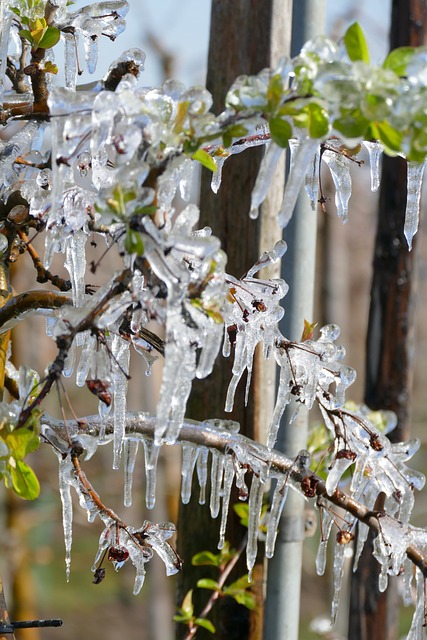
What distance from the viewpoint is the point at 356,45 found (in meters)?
0.89

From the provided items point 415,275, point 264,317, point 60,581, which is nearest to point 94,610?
point 60,581

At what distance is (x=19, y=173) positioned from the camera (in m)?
1.35

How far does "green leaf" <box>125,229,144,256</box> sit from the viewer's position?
0.95 m

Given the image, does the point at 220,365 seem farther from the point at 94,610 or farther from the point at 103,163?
the point at 94,610

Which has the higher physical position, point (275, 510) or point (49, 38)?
point (49, 38)

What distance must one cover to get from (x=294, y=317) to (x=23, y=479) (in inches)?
43.8

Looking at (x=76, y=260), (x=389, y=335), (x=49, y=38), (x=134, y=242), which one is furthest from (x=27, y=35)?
(x=389, y=335)

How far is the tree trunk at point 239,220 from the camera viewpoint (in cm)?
209

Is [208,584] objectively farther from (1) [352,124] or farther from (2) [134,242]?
(1) [352,124]

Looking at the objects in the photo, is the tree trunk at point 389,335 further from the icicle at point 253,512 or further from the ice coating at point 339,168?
the ice coating at point 339,168

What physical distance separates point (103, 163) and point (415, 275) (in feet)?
5.34

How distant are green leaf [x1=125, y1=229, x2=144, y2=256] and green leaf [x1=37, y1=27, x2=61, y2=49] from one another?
463mm

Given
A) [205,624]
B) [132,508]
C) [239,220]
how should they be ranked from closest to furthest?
1. [205,624]
2. [239,220]
3. [132,508]

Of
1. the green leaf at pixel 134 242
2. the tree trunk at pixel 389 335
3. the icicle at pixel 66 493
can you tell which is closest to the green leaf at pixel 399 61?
the green leaf at pixel 134 242
